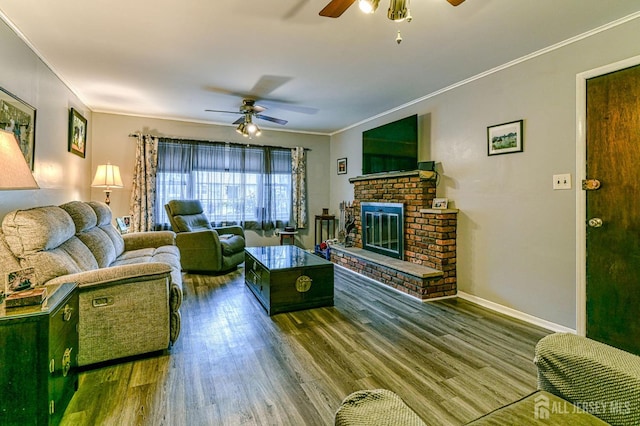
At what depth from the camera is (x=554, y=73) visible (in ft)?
8.62

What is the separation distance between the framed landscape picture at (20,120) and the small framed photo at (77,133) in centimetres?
110

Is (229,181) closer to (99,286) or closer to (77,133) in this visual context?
(77,133)

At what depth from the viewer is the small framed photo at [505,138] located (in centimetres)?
288

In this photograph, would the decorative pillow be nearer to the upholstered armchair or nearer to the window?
the upholstered armchair

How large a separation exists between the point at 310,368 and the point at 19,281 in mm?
1642

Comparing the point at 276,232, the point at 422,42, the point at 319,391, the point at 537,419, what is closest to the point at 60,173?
the point at 276,232

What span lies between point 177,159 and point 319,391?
14.7ft

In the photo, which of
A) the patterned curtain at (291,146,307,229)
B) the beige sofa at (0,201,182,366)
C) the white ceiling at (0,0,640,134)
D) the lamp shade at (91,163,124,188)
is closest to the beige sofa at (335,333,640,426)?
the beige sofa at (0,201,182,366)

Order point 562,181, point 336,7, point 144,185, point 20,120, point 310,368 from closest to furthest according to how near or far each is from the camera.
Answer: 1. point 336,7
2. point 310,368
3. point 20,120
4. point 562,181
5. point 144,185

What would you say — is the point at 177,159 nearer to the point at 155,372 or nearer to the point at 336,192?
the point at 336,192

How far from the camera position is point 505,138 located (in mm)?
3002

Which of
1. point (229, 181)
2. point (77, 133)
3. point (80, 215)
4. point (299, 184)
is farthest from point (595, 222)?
point (77, 133)

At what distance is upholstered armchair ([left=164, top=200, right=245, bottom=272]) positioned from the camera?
4285 millimetres

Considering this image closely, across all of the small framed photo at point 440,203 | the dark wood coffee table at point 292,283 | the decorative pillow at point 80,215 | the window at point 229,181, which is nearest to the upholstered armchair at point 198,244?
the window at point 229,181
